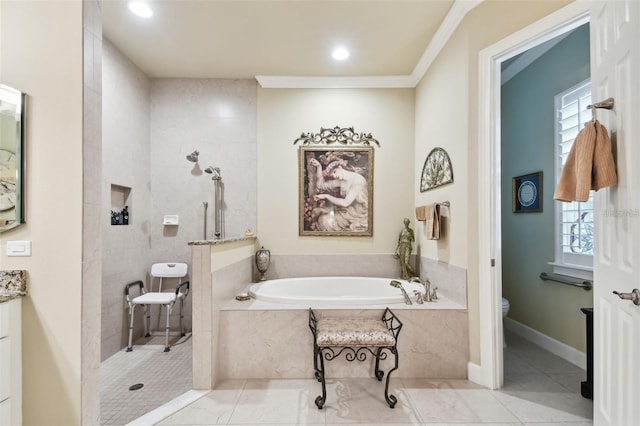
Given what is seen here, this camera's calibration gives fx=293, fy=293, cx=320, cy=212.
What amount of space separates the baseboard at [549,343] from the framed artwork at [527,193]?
1.18 m

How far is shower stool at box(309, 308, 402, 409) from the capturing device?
1922 millimetres

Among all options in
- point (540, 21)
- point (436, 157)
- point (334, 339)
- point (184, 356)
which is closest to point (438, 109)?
point (436, 157)

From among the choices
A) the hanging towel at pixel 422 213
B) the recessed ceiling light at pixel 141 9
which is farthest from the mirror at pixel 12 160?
the hanging towel at pixel 422 213

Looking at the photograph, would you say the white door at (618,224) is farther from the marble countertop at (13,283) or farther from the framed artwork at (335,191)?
the marble countertop at (13,283)

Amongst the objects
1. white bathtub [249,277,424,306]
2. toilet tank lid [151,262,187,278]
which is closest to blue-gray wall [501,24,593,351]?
white bathtub [249,277,424,306]

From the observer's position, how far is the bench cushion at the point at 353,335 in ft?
6.33

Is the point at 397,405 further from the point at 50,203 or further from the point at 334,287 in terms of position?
the point at 50,203

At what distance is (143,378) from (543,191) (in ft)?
12.5

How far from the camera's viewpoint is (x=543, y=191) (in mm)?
2750

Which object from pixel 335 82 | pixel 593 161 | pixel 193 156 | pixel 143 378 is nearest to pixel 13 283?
pixel 143 378

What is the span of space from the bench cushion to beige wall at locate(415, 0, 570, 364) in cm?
74

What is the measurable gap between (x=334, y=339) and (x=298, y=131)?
2.32 metres

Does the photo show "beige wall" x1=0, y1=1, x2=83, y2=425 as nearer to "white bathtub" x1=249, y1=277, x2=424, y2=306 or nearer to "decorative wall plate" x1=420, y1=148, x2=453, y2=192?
"white bathtub" x1=249, y1=277, x2=424, y2=306

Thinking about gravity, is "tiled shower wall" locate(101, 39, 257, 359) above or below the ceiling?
below
